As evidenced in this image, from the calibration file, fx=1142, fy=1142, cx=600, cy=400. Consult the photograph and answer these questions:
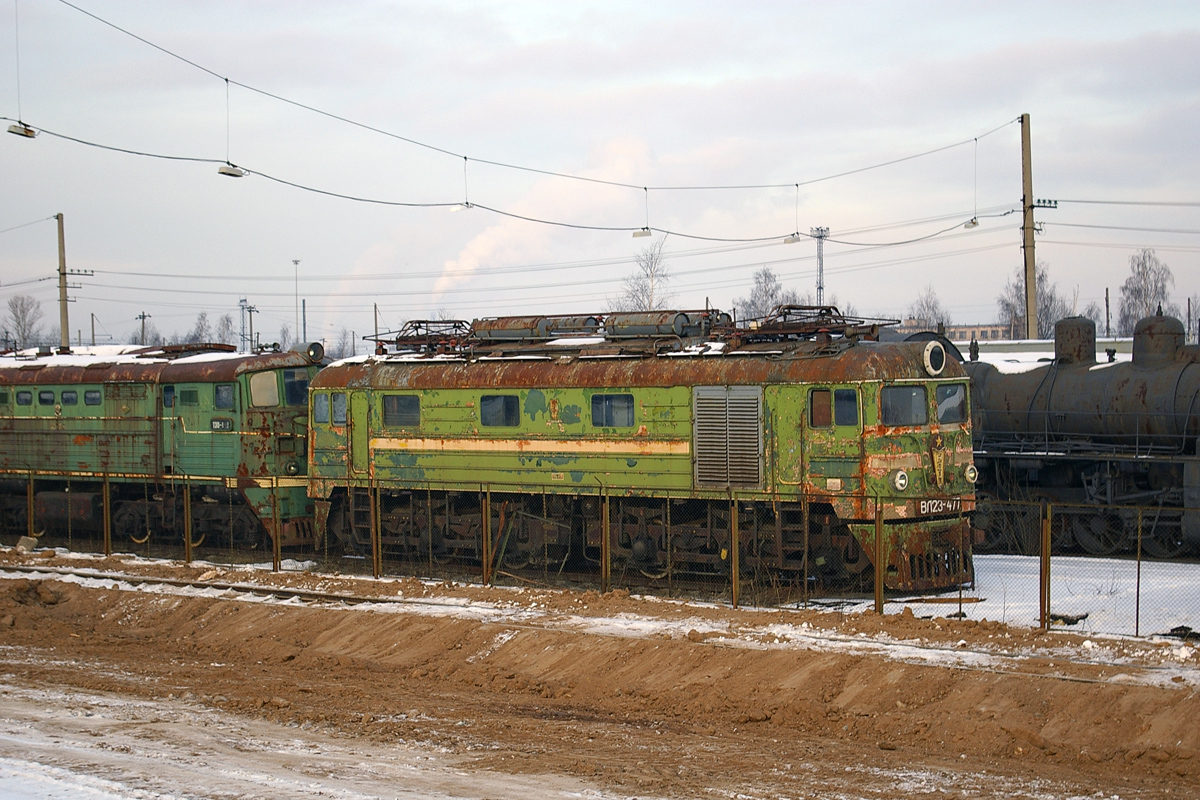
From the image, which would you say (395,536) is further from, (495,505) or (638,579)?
(638,579)

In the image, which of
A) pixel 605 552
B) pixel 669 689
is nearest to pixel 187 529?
pixel 605 552

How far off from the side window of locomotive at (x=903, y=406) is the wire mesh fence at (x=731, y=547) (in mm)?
1283

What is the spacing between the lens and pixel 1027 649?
12820mm

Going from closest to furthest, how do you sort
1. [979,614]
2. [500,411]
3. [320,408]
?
[979,614] → [500,411] → [320,408]

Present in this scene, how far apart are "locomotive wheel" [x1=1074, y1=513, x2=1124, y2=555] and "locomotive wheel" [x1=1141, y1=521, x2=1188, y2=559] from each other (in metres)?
0.48

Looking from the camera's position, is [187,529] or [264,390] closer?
[187,529]

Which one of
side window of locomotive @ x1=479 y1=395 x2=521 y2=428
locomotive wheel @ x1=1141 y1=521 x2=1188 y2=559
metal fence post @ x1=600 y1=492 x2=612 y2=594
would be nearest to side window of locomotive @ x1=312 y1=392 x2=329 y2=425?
side window of locomotive @ x1=479 y1=395 x2=521 y2=428

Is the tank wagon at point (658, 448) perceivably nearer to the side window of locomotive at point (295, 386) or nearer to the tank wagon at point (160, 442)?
the tank wagon at point (160, 442)

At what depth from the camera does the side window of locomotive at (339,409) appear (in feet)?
71.7

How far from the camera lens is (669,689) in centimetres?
1255

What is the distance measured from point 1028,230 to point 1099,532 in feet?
37.5

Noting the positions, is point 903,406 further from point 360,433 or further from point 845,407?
point 360,433

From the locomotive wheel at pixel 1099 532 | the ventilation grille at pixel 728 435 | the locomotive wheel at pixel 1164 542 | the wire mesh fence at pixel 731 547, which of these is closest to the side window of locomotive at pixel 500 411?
the wire mesh fence at pixel 731 547

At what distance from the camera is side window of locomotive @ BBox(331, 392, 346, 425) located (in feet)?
71.7
